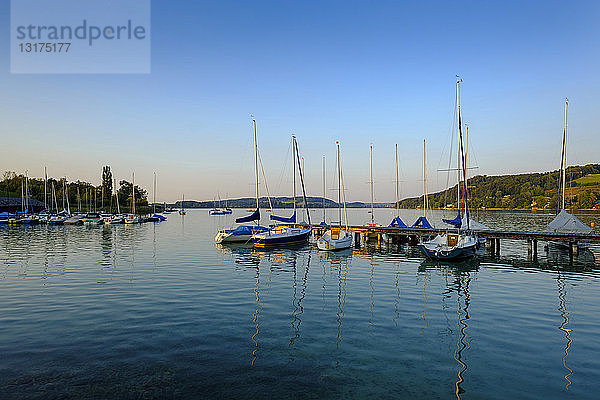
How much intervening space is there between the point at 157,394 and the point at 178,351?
3.00 m

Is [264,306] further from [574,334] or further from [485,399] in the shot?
[574,334]

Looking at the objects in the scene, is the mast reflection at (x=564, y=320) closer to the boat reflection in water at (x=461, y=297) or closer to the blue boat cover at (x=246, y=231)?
the boat reflection in water at (x=461, y=297)

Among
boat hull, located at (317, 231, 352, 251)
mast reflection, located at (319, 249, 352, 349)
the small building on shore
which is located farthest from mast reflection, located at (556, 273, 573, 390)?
the small building on shore

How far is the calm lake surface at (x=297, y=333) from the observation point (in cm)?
994

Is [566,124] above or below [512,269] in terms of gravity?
above

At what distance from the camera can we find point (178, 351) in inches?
482

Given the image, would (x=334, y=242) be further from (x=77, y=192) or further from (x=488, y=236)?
(x=77, y=192)

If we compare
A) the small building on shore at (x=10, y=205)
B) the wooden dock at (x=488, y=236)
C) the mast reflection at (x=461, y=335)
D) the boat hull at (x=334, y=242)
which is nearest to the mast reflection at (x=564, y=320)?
the mast reflection at (x=461, y=335)

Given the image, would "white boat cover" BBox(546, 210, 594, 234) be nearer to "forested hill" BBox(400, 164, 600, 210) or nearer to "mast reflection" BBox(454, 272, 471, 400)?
"mast reflection" BBox(454, 272, 471, 400)

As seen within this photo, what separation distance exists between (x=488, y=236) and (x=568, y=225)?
33.4ft

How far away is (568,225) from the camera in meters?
43.1

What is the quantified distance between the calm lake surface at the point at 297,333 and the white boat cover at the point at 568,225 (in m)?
16.6

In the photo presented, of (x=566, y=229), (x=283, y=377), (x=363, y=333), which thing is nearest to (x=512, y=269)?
(x=566, y=229)

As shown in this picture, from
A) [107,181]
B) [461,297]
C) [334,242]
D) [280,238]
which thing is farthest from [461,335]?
[107,181]
